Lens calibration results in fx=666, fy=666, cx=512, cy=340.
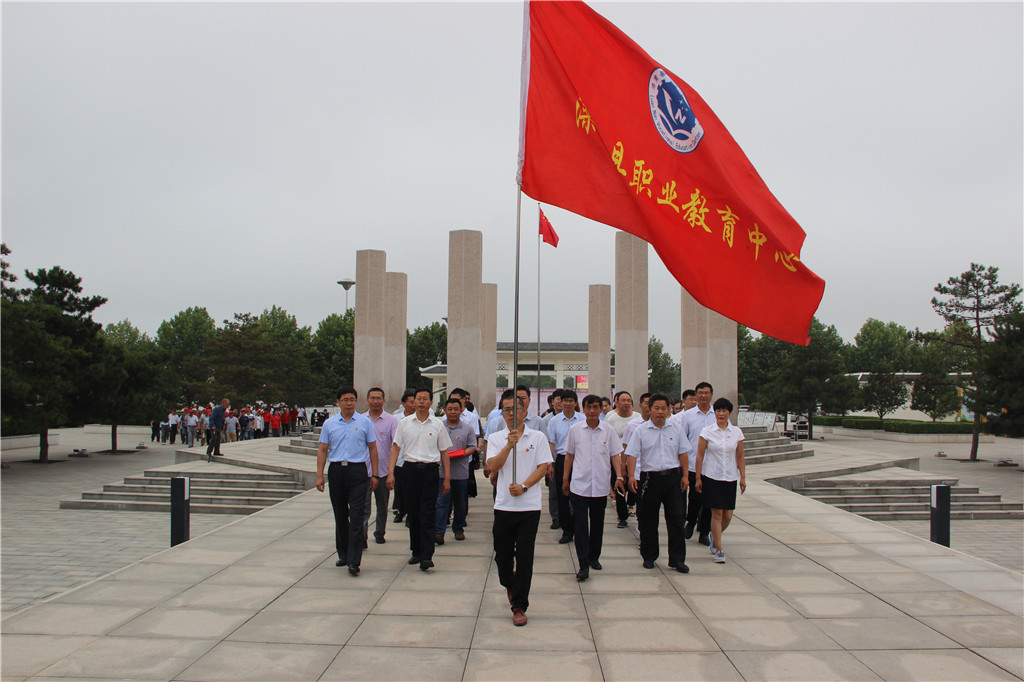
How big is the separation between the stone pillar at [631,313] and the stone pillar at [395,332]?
27.4 feet

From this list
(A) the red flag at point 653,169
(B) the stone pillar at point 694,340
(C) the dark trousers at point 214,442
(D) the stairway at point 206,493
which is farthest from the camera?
(B) the stone pillar at point 694,340

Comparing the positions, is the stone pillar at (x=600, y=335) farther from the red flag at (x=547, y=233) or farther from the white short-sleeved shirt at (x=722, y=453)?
the white short-sleeved shirt at (x=722, y=453)

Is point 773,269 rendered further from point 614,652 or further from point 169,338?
point 169,338

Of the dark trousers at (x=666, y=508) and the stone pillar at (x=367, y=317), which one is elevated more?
the stone pillar at (x=367, y=317)

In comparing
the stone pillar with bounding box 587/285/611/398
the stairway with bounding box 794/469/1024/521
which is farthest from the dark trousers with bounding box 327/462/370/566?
the stone pillar with bounding box 587/285/611/398

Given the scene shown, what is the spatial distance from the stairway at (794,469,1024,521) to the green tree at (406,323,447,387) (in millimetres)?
50381

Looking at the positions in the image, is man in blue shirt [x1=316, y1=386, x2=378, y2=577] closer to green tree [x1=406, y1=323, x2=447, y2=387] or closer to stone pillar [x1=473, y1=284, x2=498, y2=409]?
stone pillar [x1=473, y1=284, x2=498, y2=409]

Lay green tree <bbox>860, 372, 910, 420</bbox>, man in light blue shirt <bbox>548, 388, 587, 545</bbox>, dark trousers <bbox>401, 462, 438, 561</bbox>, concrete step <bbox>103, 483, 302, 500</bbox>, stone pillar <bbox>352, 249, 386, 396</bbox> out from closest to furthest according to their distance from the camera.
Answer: dark trousers <bbox>401, 462, 438, 561</bbox> < man in light blue shirt <bbox>548, 388, 587, 545</bbox> < concrete step <bbox>103, 483, 302, 500</bbox> < stone pillar <bbox>352, 249, 386, 396</bbox> < green tree <bbox>860, 372, 910, 420</bbox>

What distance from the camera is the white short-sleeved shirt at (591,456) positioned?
659 centimetres

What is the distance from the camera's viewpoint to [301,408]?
43656 millimetres

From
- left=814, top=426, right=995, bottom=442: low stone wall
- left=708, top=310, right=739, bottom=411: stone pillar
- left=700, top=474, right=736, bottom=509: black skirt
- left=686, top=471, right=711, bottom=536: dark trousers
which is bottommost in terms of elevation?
left=814, top=426, right=995, bottom=442: low stone wall

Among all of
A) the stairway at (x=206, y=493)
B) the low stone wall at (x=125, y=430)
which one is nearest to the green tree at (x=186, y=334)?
the low stone wall at (x=125, y=430)

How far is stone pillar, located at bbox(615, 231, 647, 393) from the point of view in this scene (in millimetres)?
20812

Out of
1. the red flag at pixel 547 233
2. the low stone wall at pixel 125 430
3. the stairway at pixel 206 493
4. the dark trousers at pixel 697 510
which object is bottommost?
the low stone wall at pixel 125 430
